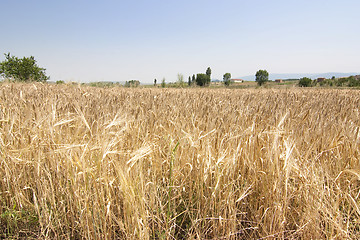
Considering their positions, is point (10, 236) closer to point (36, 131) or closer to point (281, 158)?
point (36, 131)

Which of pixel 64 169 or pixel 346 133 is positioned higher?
pixel 346 133

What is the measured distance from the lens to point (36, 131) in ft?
5.32

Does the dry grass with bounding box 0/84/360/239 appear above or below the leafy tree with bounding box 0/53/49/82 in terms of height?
below

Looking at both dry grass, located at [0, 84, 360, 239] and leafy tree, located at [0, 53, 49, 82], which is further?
leafy tree, located at [0, 53, 49, 82]

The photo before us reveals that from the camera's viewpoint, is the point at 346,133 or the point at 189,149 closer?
the point at 189,149

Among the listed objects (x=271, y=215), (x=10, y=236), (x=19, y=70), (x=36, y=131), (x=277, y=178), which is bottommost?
(x=10, y=236)

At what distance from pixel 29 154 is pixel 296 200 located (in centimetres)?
205

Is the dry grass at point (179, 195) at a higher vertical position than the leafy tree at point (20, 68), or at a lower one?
lower

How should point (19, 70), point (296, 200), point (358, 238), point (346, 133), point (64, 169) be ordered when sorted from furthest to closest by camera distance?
point (19, 70), point (346, 133), point (64, 169), point (296, 200), point (358, 238)

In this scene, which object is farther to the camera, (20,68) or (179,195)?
(20,68)

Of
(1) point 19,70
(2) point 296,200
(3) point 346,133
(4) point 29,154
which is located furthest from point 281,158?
(1) point 19,70

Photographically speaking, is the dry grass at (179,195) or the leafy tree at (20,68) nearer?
the dry grass at (179,195)

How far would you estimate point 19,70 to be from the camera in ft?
94.6

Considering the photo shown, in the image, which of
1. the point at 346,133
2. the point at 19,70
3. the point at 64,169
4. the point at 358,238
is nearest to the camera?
the point at 358,238
